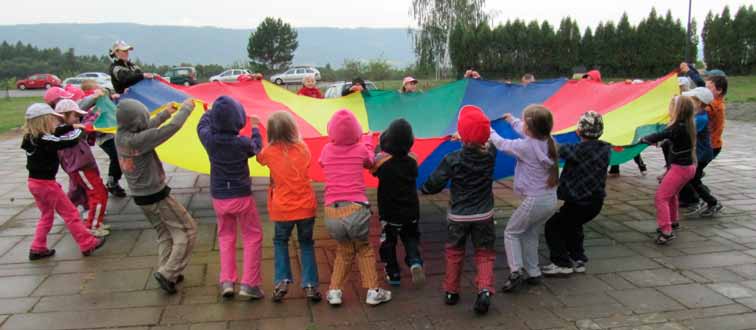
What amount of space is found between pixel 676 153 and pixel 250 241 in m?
3.11

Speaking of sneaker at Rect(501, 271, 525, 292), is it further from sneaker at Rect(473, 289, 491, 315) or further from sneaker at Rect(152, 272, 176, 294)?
sneaker at Rect(152, 272, 176, 294)

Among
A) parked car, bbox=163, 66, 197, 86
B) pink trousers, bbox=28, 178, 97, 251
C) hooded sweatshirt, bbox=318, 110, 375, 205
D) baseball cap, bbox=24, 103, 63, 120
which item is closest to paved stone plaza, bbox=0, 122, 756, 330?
pink trousers, bbox=28, 178, 97, 251

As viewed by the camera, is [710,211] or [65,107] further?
[710,211]

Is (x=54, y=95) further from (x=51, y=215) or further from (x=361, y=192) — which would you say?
(x=361, y=192)

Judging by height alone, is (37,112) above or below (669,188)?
above

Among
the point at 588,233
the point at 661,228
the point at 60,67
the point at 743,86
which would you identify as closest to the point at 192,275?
the point at 588,233

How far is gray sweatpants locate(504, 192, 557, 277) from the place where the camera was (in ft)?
11.1

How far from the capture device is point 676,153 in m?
4.20

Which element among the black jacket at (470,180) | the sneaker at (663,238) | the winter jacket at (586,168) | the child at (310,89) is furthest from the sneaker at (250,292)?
the child at (310,89)

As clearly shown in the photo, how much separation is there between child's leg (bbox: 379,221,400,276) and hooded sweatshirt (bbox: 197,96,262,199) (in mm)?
878

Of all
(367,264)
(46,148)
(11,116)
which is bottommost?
(367,264)

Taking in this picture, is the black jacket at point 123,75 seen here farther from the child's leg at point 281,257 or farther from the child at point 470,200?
the child at point 470,200

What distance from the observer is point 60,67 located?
4738 cm

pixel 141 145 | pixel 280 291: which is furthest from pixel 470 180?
pixel 141 145
